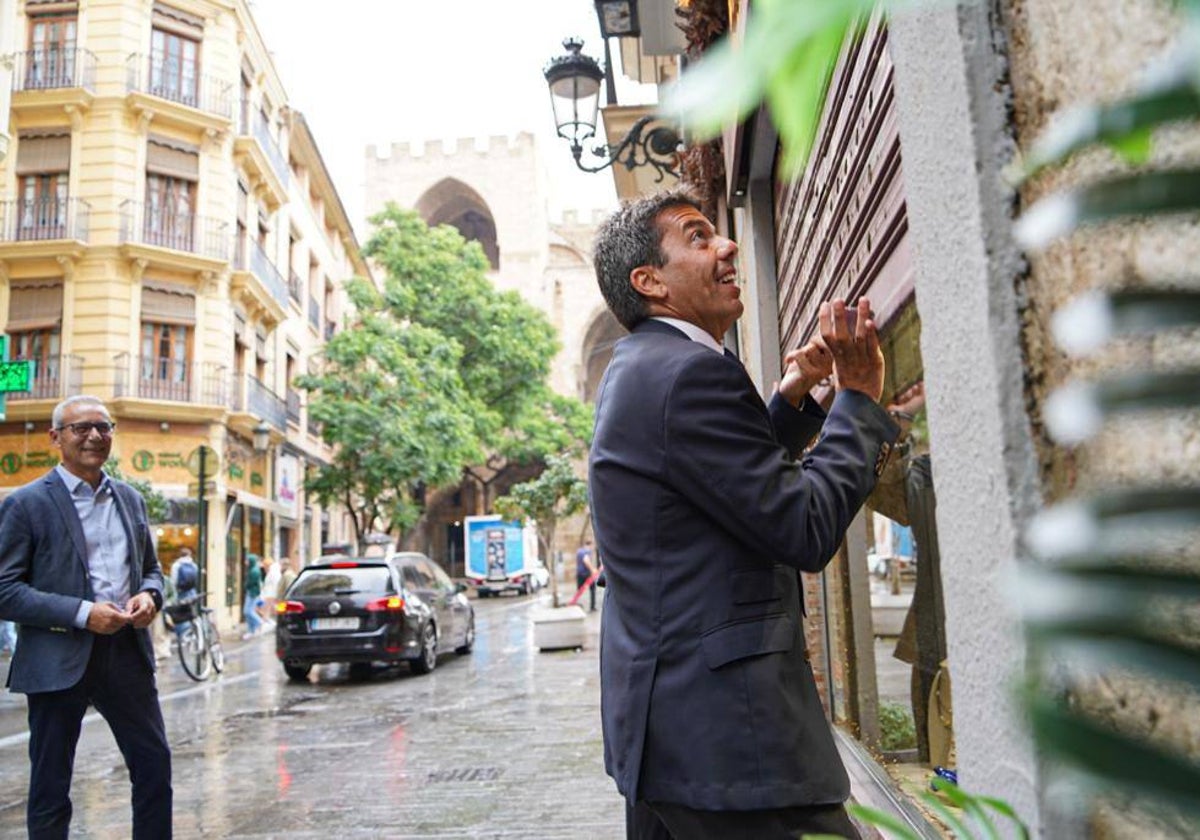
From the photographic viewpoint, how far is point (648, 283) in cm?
214

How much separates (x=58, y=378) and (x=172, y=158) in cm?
600

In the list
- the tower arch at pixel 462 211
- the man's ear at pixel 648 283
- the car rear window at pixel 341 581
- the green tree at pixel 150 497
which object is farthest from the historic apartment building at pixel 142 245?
the tower arch at pixel 462 211

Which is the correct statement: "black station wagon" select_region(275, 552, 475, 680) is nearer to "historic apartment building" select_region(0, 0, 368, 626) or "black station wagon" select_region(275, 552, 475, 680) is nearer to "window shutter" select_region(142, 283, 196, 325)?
→ "historic apartment building" select_region(0, 0, 368, 626)

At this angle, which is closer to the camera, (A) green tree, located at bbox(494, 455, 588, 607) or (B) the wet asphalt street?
(B) the wet asphalt street

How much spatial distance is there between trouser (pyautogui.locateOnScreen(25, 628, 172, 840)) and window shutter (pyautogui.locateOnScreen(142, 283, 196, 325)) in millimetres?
22905

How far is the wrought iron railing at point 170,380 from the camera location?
78.8ft

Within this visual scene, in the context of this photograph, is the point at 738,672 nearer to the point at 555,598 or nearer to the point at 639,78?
the point at 639,78

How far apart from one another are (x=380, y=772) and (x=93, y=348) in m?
20.4

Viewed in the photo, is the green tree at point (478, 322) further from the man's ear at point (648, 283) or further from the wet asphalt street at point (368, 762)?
the man's ear at point (648, 283)

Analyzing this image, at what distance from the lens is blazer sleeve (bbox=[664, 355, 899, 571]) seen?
5.49 feet

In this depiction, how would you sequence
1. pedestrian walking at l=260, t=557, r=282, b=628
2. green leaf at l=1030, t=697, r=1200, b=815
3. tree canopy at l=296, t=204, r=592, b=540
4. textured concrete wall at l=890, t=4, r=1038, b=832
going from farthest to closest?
Answer: tree canopy at l=296, t=204, r=592, b=540 < pedestrian walking at l=260, t=557, r=282, b=628 < textured concrete wall at l=890, t=4, r=1038, b=832 < green leaf at l=1030, t=697, r=1200, b=815

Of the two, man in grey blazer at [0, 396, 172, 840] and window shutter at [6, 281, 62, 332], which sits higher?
window shutter at [6, 281, 62, 332]

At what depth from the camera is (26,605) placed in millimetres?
3773

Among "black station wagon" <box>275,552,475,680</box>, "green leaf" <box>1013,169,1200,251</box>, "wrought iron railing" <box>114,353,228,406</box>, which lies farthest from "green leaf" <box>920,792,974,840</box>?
"wrought iron railing" <box>114,353,228,406</box>
